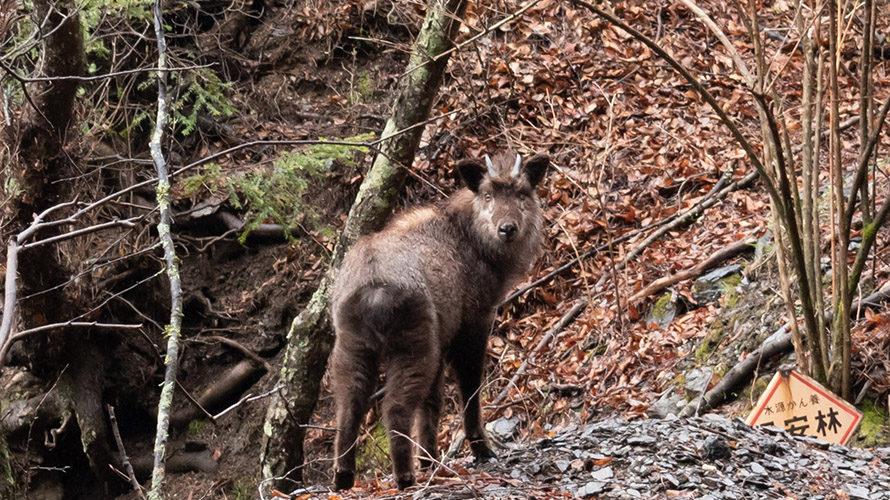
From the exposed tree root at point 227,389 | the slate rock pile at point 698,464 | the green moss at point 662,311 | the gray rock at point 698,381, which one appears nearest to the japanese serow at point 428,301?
the slate rock pile at point 698,464

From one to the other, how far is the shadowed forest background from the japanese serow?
1.45 feet

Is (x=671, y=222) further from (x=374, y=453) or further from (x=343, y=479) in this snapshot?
(x=343, y=479)

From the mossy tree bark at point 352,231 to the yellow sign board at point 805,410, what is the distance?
3.56 meters

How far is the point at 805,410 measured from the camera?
6555 millimetres

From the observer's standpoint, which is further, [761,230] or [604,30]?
[604,30]

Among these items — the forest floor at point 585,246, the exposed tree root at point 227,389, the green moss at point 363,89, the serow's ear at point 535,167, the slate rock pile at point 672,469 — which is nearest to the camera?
the slate rock pile at point 672,469

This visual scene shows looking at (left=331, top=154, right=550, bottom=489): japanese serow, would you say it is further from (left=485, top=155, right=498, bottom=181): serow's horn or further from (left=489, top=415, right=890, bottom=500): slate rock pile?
(left=489, top=415, right=890, bottom=500): slate rock pile

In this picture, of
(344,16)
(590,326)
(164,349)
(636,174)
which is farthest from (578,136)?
(164,349)

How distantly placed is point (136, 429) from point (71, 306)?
271 cm

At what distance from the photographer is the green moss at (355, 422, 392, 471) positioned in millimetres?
9602

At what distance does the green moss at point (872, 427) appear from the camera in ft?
22.5

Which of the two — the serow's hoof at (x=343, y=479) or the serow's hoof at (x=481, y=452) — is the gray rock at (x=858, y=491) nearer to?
the serow's hoof at (x=481, y=452)

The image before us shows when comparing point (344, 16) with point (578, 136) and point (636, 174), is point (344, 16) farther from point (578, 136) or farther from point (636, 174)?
point (636, 174)

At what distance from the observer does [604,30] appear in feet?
42.8
